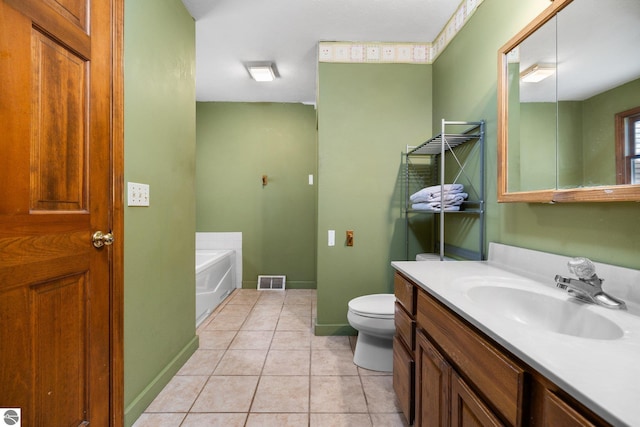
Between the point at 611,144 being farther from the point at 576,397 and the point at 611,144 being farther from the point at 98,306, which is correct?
the point at 98,306

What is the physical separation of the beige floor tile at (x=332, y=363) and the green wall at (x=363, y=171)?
28 centimetres

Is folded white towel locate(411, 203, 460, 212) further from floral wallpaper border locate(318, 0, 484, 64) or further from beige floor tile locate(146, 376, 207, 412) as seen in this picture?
beige floor tile locate(146, 376, 207, 412)

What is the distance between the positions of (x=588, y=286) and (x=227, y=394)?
172 centimetres

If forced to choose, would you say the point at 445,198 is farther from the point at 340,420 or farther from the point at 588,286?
the point at 340,420

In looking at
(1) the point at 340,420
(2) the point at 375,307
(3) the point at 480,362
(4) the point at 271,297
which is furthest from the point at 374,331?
(4) the point at 271,297

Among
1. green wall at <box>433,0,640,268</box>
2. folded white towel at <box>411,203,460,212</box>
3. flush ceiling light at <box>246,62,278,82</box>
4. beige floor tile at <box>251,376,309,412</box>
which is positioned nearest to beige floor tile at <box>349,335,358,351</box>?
beige floor tile at <box>251,376,309,412</box>

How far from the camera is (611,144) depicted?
868 millimetres

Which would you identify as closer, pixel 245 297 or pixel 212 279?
pixel 212 279

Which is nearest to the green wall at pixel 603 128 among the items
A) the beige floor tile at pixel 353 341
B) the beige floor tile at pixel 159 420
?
the beige floor tile at pixel 353 341

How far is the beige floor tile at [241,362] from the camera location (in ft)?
5.87

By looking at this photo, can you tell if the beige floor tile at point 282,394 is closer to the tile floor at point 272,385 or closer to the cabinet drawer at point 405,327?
the tile floor at point 272,385

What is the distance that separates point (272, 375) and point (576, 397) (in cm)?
165

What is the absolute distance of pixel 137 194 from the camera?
4.57 feet

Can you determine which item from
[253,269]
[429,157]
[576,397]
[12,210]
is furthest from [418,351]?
[253,269]
